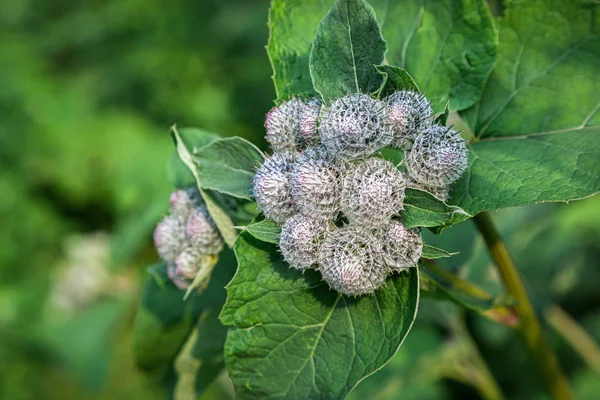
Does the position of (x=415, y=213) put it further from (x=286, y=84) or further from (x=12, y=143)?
(x=12, y=143)

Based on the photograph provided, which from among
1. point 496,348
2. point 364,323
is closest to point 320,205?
point 364,323

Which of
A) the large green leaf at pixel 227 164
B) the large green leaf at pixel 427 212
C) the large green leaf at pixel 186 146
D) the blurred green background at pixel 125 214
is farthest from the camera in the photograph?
the blurred green background at pixel 125 214

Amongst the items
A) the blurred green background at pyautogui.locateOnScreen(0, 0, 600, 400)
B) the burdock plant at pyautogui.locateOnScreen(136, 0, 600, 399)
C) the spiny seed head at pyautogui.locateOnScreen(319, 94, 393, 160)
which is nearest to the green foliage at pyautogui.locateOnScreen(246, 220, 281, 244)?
the burdock plant at pyautogui.locateOnScreen(136, 0, 600, 399)

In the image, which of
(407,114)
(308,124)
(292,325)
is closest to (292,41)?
(308,124)

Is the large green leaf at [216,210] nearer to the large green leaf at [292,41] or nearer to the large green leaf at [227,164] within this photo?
the large green leaf at [227,164]

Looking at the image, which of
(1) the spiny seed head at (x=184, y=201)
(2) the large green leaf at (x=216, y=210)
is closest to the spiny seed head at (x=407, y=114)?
(2) the large green leaf at (x=216, y=210)
